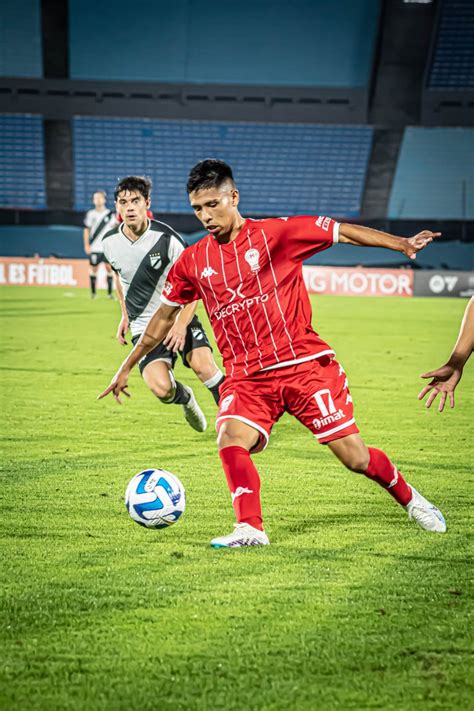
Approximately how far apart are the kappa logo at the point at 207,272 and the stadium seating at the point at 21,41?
31.9 m

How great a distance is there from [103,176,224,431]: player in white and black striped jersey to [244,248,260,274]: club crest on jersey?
2963 millimetres

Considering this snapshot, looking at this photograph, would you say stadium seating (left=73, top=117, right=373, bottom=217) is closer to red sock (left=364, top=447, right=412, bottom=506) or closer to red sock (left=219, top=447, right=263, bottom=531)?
red sock (left=364, top=447, right=412, bottom=506)

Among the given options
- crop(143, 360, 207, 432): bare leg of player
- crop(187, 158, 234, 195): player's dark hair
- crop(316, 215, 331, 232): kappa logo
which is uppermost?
crop(187, 158, 234, 195): player's dark hair

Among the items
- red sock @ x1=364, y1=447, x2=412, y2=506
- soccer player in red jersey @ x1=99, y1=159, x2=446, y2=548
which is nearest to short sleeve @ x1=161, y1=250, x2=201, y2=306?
soccer player in red jersey @ x1=99, y1=159, x2=446, y2=548

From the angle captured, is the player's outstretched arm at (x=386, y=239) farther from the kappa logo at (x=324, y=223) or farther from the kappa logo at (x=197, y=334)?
the kappa logo at (x=197, y=334)

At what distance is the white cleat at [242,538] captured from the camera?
15.0ft

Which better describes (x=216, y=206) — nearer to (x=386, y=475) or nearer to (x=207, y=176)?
(x=207, y=176)

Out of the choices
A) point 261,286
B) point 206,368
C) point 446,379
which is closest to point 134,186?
point 206,368

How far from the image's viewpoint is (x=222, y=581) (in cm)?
407

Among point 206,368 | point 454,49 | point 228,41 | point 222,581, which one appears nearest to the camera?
point 222,581

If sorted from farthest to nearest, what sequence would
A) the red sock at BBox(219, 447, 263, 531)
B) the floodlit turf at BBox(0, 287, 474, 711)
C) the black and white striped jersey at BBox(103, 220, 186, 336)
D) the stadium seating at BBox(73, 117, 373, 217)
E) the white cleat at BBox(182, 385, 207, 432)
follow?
the stadium seating at BBox(73, 117, 373, 217) → the white cleat at BBox(182, 385, 207, 432) → the black and white striped jersey at BBox(103, 220, 186, 336) → the red sock at BBox(219, 447, 263, 531) → the floodlit turf at BBox(0, 287, 474, 711)

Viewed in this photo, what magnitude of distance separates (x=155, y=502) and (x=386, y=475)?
113 centimetres

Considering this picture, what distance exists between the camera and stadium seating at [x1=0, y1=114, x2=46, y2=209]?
33844mm

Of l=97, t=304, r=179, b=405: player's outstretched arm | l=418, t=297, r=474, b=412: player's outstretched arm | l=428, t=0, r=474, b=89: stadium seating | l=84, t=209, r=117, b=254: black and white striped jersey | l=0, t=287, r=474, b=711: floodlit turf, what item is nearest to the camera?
l=0, t=287, r=474, b=711: floodlit turf
